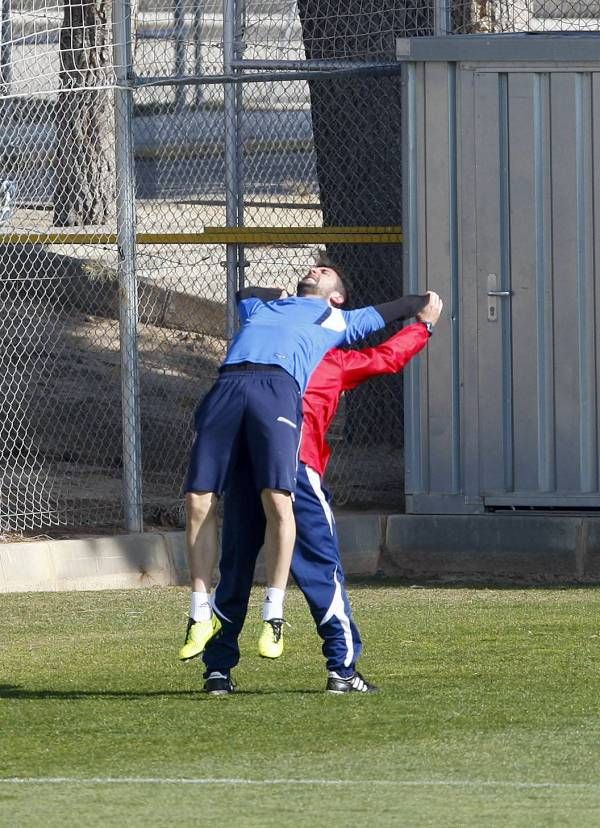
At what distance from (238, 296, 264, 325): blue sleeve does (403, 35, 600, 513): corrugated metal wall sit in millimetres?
3632

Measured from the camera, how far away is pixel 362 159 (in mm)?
12234

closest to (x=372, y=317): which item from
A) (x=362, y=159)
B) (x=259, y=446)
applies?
(x=259, y=446)

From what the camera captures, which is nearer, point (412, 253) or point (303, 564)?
point (303, 564)

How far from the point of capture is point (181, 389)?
14055 mm

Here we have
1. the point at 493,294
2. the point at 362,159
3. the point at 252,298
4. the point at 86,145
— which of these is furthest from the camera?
the point at 86,145

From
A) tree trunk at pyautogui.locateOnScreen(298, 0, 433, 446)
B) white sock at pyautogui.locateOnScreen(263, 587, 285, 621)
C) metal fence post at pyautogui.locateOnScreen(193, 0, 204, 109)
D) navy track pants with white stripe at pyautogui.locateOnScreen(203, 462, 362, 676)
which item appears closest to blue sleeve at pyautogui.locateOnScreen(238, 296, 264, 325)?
navy track pants with white stripe at pyautogui.locateOnScreen(203, 462, 362, 676)

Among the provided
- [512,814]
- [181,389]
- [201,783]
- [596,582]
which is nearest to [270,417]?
[201,783]

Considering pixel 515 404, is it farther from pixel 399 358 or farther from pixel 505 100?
pixel 399 358

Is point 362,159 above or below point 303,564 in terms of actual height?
above

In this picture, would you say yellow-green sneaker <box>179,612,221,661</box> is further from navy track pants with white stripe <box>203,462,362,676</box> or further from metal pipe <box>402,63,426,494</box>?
metal pipe <box>402,63,426,494</box>

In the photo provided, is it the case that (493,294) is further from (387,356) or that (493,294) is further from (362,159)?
(387,356)

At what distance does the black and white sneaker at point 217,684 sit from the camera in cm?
673

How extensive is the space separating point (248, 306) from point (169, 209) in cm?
882

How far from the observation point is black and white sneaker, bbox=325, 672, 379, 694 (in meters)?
6.60
